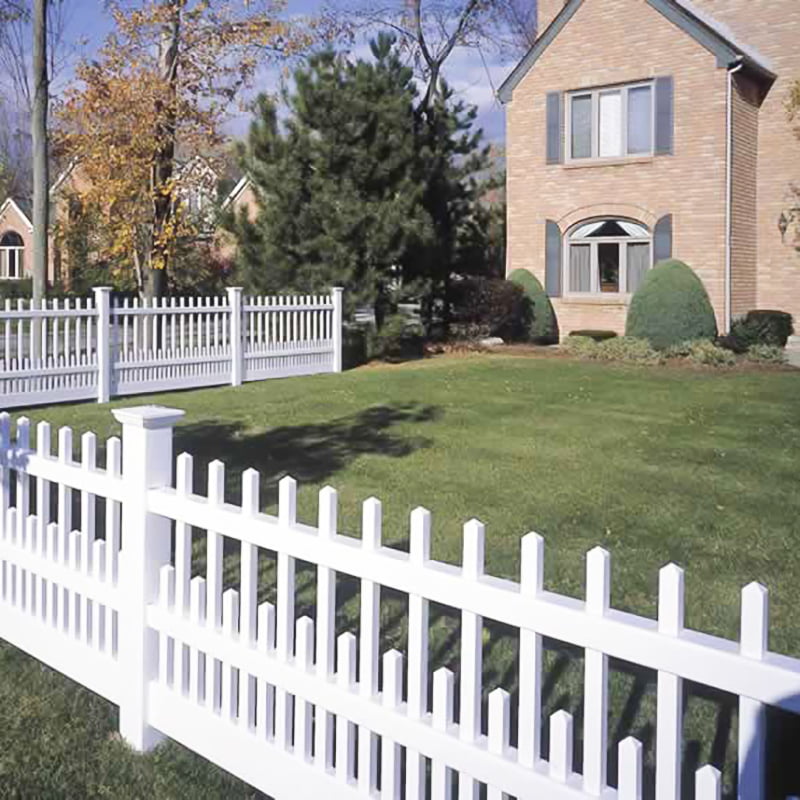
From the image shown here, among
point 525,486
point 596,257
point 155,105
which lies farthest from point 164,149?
point 525,486

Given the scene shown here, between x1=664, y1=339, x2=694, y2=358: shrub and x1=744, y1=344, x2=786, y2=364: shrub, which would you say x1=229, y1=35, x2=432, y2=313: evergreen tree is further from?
x1=744, y1=344, x2=786, y2=364: shrub

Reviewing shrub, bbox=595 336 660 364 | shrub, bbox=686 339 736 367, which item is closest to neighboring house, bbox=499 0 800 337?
shrub, bbox=595 336 660 364

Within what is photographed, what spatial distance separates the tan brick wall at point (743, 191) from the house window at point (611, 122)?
169cm

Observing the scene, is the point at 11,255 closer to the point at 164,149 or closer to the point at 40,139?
the point at 164,149

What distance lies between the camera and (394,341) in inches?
711

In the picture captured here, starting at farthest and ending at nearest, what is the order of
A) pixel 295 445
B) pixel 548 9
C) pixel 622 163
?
pixel 548 9 < pixel 622 163 < pixel 295 445

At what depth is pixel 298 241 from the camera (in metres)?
17.8

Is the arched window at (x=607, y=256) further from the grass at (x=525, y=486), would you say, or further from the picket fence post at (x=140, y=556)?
the picket fence post at (x=140, y=556)

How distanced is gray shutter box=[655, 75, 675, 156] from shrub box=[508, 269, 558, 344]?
3.60 m

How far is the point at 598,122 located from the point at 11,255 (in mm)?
34352

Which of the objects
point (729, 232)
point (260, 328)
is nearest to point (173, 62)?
point (260, 328)

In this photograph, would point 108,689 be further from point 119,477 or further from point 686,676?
point 686,676

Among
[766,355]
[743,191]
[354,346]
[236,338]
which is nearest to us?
[236,338]

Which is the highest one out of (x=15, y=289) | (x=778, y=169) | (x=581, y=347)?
(x=778, y=169)
